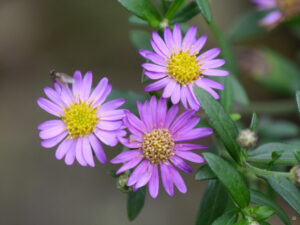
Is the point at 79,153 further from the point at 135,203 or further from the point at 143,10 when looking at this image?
the point at 143,10

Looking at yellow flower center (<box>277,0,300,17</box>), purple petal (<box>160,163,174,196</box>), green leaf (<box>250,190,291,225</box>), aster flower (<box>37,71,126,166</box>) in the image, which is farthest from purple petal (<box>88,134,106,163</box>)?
yellow flower center (<box>277,0,300,17</box>)

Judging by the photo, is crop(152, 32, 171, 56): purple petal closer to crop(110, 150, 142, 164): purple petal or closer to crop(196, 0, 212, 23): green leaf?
crop(196, 0, 212, 23): green leaf

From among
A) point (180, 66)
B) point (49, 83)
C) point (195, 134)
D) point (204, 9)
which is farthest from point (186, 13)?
point (49, 83)

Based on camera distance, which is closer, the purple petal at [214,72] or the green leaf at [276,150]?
the green leaf at [276,150]

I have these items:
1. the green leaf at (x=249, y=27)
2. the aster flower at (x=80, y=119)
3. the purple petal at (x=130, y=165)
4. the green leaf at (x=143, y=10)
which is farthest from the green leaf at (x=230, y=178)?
the green leaf at (x=249, y=27)

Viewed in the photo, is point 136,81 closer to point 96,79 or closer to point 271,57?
point 96,79

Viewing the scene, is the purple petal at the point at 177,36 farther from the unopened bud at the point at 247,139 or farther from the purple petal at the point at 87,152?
the purple petal at the point at 87,152
